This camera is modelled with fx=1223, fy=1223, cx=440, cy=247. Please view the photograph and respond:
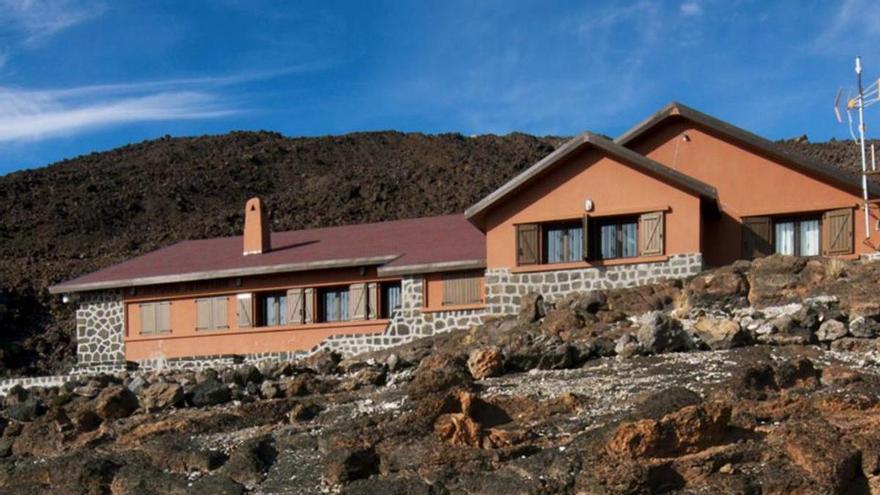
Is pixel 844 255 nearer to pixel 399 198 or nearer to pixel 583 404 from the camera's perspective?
pixel 583 404

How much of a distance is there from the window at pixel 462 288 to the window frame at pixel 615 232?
2.68 metres

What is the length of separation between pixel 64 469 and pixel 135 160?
63.7 meters

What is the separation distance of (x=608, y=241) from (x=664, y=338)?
284 inches

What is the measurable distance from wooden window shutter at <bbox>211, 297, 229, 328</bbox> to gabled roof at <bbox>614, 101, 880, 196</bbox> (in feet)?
33.0

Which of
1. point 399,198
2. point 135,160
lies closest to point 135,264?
point 399,198

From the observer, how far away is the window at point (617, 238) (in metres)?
23.8

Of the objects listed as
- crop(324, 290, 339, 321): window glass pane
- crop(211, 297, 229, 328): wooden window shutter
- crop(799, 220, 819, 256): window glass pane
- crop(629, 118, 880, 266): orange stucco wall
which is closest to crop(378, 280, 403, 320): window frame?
crop(324, 290, 339, 321): window glass pane

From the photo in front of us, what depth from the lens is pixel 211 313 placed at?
28.7 metres

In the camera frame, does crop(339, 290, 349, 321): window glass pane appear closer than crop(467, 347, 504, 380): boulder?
No

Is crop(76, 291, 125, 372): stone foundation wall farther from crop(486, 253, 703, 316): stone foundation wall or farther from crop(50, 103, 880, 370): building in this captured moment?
crop(486, 253, 703, 316): stone foundation wall

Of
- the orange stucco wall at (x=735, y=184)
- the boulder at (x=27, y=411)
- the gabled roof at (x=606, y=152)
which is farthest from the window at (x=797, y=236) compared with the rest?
the boulder at (x=27, y=411)

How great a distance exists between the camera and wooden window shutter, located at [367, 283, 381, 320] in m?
26.8

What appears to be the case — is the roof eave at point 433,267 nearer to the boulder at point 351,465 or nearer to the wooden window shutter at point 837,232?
the wooden window shutter at point 837,232

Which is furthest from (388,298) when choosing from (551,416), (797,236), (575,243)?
(551,416)
